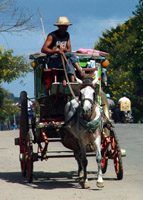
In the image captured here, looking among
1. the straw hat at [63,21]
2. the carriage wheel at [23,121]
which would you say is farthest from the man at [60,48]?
the carriage wheel at [23,121]

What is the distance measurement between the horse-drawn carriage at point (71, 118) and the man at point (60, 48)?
167 mm

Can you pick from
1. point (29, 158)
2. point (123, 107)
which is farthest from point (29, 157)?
point (123, 107)

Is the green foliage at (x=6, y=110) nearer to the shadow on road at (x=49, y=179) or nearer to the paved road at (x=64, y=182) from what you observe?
the paved road at (x=64, y=182)

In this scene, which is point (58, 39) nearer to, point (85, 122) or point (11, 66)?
point (85, 122)

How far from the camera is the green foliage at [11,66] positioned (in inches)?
1337

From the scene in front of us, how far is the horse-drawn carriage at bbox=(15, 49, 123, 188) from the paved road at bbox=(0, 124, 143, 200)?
0.28 meters

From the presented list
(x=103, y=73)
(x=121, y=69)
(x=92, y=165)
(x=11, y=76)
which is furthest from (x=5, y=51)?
(x=121, y=69)

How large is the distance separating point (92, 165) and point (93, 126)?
4846 mm

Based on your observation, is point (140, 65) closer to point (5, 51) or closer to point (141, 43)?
point (141, 43)

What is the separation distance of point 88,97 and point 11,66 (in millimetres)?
25049

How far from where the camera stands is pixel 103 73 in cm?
1220

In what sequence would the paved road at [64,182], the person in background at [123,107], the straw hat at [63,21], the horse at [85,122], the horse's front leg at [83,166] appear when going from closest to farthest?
the paved road at [64,182] < the horse at [85,122] < the horse's front leg at [83,166] < the straw hat at [63,21] < the person in background at [123,107]

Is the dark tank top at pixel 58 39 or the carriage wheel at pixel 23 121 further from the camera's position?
the carriage wheel at pixel 23 121

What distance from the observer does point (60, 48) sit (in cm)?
1114
